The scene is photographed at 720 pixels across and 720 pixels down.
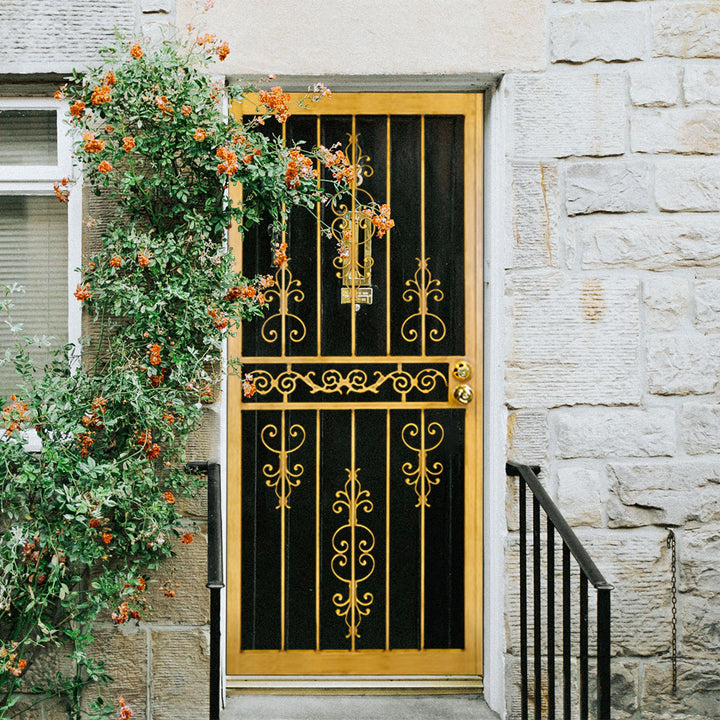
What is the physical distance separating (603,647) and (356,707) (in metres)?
1.20

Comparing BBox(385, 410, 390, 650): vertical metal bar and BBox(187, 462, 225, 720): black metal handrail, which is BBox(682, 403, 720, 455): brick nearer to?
BBox(385, 410, 390, 650): vertical metal bar

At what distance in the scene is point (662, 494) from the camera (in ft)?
9.91

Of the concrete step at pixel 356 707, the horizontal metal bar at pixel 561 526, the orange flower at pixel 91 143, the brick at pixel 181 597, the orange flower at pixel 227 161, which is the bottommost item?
the concrete step at pixel 356 707

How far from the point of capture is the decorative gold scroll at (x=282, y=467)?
324cm

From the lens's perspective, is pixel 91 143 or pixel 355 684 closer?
pixel 91 143

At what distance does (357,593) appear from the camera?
3248mm

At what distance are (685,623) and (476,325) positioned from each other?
1.39 metres

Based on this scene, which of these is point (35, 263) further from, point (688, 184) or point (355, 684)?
point (688, 184)

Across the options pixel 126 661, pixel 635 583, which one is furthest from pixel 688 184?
pixel 126 661

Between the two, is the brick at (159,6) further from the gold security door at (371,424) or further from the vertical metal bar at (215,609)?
the vertical metal bar at (215,609)

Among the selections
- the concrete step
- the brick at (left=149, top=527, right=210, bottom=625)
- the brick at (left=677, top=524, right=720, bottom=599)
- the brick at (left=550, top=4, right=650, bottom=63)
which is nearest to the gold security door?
the concrete step

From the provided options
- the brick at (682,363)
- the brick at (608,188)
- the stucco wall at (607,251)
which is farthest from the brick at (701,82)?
the brick at (682,363)

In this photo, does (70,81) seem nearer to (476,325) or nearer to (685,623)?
(476,325)

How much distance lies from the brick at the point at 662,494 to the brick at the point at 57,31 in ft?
8.29
